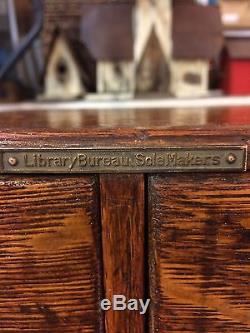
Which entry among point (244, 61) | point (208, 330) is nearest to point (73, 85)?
point (244, 61)

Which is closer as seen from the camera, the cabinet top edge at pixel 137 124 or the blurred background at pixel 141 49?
the cabinet top edge at pixel 137 124

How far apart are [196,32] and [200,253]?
543 mm

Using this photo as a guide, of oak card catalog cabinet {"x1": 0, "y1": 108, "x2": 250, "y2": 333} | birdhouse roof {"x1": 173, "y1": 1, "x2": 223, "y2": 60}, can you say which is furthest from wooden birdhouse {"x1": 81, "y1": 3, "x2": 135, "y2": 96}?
oak card catalog cabinet {"x1": 0, "y1": 108, "x2": 250, "y2": 333}

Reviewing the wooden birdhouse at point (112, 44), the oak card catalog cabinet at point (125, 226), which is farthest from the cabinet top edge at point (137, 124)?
the wooden birdhouse at point (112, 44)

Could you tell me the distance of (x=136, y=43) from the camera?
2.90 feet

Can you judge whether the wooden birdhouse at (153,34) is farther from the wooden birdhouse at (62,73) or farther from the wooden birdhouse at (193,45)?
the wooden birdhouse at (62,73)

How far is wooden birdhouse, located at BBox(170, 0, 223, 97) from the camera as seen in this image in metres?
0.87

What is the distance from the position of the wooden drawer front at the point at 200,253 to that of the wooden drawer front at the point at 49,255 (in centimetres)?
8

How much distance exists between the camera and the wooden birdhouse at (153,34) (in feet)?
2.86

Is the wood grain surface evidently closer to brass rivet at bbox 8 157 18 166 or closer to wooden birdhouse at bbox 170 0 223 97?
brass rivet at bbox 8 157 18 166

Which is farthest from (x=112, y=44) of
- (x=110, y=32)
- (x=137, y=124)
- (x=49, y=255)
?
(x=49, y=255)

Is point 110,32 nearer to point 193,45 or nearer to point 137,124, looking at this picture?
point 193,45

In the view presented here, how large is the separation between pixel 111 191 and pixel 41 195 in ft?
0.29

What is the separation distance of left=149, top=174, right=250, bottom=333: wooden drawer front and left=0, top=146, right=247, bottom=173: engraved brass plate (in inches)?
0.8
